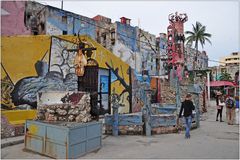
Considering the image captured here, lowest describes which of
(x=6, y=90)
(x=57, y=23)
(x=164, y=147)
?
(x=164, y=147)

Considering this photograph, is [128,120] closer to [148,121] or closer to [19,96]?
[148,121]

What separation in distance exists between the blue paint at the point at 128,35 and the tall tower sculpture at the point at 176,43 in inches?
270

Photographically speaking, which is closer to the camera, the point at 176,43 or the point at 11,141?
the point at 11,141

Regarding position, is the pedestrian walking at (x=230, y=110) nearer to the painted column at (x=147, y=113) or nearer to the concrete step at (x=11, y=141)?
the painted column at (x=147, y=113)

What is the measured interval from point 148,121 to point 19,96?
18.6 ft

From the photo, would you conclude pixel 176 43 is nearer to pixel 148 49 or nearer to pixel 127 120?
pixel 148 49

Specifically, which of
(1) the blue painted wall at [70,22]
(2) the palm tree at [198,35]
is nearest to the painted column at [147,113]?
(1) the blue painted wall at [70,22]

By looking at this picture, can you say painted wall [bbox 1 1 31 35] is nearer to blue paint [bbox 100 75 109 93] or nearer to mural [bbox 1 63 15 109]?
mural [bbox 1 63 15 109]

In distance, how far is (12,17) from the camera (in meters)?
16.5

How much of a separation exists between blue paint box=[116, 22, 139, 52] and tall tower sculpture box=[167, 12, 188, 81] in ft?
22.5

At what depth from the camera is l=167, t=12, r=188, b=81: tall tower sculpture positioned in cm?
2696

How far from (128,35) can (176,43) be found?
8.35 meters

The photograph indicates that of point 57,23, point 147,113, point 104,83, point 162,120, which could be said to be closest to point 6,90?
point 104,83

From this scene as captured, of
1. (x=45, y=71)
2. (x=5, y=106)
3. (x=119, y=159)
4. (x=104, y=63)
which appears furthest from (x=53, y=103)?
(x=104, y=63)
